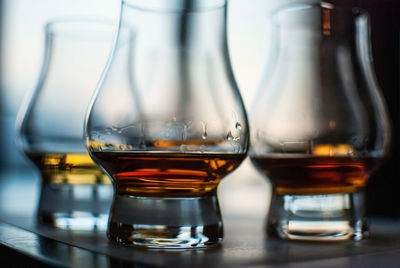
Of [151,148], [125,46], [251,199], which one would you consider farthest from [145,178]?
[251,199]

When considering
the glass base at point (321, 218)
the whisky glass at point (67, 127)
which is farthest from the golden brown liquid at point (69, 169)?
the glass base at point (321, 218)

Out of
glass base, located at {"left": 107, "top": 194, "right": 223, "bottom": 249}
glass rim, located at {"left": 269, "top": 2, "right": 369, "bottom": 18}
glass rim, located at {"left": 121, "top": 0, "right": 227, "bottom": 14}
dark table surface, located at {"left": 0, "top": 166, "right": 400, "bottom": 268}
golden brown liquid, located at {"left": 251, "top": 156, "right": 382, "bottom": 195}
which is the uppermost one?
glass rim, located at {"left": 269, "top": 2, "right": 369, "bottom": 18}

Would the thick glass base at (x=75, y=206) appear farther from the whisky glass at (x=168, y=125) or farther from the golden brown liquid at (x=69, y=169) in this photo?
the whisky glass at (x=168, y=125)

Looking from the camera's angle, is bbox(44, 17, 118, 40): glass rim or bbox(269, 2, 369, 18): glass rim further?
bbox(44, 17, 118, 40): glass rim

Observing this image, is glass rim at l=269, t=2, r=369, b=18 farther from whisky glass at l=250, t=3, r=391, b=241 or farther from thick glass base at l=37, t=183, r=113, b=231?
thick glass base at l=37, t=183, r=113, b=231

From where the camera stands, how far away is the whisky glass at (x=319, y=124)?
0.63m

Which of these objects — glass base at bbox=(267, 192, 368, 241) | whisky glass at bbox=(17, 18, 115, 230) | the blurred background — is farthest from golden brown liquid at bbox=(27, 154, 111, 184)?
glass base at bbox=(267, 192, 368, 241)

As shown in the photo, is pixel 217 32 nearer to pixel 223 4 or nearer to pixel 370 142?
pixel 223 4

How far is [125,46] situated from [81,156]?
0.22 metres

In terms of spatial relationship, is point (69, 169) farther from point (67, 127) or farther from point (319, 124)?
point (319, 124)

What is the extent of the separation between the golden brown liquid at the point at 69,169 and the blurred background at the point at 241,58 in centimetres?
16

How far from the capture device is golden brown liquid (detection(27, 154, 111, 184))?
2.39 feet

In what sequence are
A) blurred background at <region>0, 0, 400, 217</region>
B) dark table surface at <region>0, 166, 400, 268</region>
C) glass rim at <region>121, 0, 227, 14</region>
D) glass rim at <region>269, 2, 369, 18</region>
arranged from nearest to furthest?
dark table surface at <region>0, 166, 400, 268</region>
glass rim at <region>121, 0, 227, 14</region>
glass rim at <region>269, 2, 369, 18</region>
blurred background at <region>0, 0, 400, 217</region>

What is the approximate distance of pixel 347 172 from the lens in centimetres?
63
